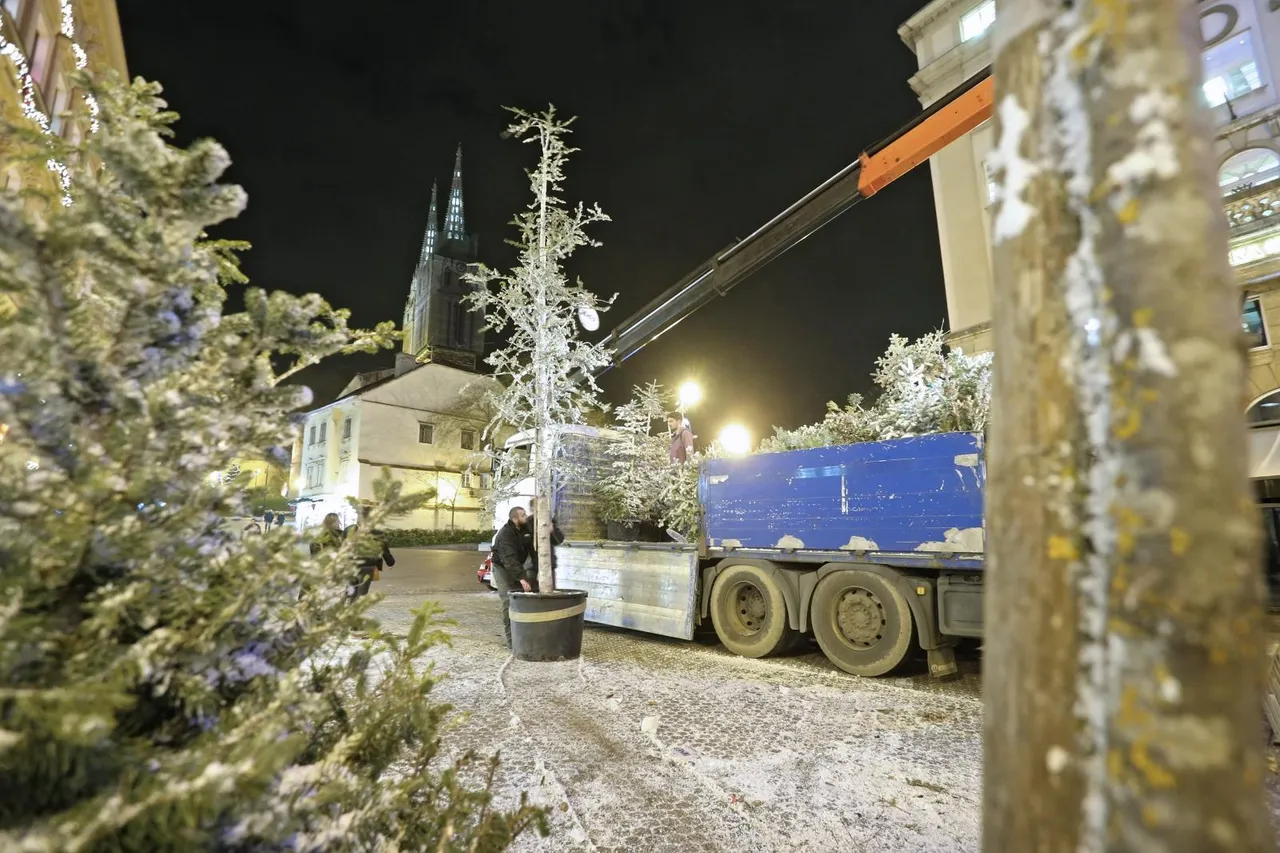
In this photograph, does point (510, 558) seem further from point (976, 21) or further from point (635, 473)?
point (976, 21)

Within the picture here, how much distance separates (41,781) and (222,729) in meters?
0.30

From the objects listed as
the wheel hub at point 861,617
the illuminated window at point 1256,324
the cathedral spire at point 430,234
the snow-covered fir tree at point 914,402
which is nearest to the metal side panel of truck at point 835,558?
the wheel hub at point 861,617

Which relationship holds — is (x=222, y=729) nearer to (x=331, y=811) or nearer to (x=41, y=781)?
(x=41, y=781)

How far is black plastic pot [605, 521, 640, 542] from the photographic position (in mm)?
10141

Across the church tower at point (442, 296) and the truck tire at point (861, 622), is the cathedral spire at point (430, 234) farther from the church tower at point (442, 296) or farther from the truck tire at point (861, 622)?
the truck tire at point (861, 622)

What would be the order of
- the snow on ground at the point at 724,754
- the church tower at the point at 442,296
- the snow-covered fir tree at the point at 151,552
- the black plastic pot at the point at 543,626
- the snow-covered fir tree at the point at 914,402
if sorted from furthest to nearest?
the church tower at the point at 442,296 < the snow-covered fir tree at the point at 914,402 < the black plastic pot at the point at 543,626 < the snow on ground at the point at 724,754 < the snow-covered fir tree at the point at 151,552

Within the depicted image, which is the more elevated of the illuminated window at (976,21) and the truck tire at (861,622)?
the illuminated window at (976,21)

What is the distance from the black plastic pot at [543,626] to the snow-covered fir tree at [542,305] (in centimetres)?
87

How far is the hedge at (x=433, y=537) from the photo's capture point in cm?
2978

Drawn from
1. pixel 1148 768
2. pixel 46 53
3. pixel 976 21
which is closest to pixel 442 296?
pixel 46 53

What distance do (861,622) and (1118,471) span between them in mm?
6350

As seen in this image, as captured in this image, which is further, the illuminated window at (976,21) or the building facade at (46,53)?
the illuminated window at (976,21)

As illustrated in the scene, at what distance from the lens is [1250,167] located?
11391 millimetres

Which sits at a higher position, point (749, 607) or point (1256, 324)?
point (1256, 324)
